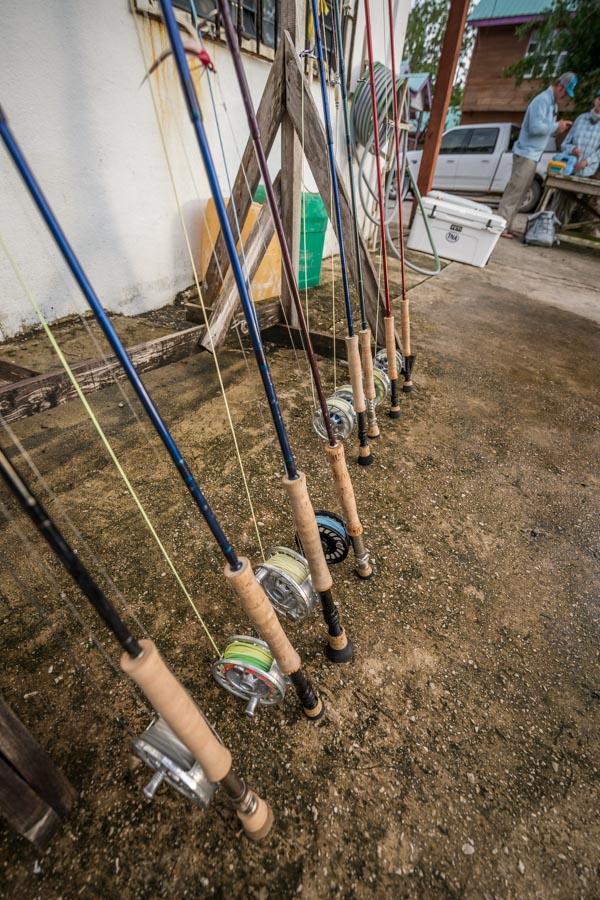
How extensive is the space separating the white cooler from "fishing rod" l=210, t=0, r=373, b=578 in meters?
5.94

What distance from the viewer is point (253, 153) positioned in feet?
9.65

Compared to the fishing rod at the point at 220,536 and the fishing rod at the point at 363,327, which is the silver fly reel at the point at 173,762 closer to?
the fishing rod at the point at 220,536

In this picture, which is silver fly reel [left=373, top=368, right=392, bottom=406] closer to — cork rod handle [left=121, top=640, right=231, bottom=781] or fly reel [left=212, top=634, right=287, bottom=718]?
fly reel [left=212, top=634, right=287, bottom=718]

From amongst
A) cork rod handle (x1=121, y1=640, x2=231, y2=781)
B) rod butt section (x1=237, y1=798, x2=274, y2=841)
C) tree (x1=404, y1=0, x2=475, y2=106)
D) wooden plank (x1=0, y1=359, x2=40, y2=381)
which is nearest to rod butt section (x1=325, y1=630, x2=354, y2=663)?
rod butt section (x1=237, y1=798, x2=274, y2=841)

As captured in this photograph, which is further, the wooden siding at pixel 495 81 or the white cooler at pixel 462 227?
the wooden siding at pixel 495 81

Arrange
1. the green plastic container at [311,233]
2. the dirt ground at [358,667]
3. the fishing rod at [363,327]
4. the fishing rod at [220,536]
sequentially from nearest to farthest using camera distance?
the fishing rod at [220,536] < the dirt ground at [358,667] < the fishing rod at [363,327] < the green plastic container at [311,233]

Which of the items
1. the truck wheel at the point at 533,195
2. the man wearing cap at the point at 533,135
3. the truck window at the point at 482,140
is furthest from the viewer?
the truck window at the point at 482,140

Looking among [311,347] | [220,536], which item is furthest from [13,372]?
[220,536]

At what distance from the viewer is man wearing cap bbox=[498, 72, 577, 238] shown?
284 inches

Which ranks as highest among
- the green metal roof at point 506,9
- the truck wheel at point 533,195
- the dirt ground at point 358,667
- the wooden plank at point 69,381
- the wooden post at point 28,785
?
the green metal roof at point 506,9

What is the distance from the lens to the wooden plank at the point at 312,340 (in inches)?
140

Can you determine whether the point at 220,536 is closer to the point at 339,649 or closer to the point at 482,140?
the point at 339,649

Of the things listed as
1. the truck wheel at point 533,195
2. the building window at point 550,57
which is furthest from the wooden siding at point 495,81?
the truck wheel at point 533,195

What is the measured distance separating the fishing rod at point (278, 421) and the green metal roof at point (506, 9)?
24.4 m
